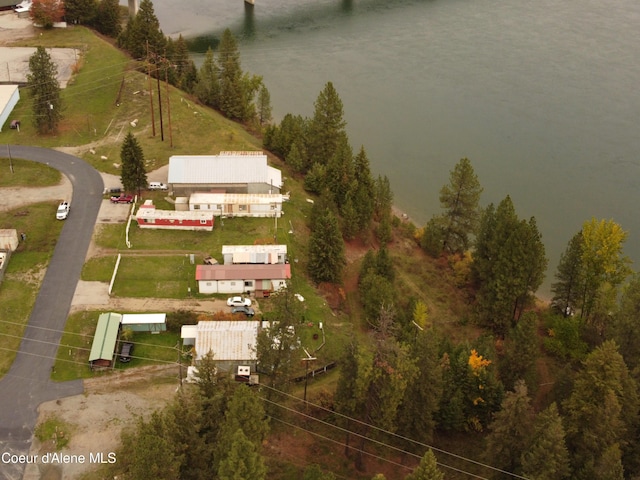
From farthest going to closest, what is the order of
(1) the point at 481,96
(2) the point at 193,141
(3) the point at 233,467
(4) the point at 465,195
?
(1) the point at 481,96 < (2) the point at 193,141 < (4) the point at 465,195 < (3) the point at 233,467

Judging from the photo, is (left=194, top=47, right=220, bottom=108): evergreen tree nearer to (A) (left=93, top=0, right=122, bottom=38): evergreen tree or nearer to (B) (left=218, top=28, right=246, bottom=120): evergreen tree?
(B) (left=218, top=28, right=246, bottom=120): evergreen tree

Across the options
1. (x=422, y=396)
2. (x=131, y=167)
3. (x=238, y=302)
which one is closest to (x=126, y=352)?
(x=238, y=302)

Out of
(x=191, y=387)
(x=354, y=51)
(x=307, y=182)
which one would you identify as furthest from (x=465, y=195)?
(x=354, y=51)

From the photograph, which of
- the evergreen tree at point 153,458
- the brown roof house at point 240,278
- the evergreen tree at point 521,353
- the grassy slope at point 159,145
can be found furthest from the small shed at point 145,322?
the evergreen tree at point 521,353

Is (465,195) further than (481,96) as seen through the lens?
No

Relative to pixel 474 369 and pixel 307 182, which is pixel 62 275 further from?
pixel 474 369
